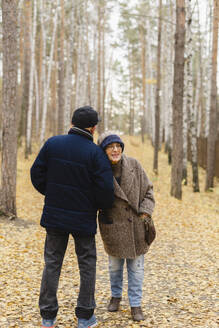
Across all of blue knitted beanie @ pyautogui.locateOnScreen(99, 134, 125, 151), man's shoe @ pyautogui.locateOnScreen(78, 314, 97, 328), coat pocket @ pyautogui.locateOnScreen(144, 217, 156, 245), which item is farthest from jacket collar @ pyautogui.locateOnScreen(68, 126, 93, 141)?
man's shoe @ pyautogui.locateOnScreen(78, 314, 97, 328)

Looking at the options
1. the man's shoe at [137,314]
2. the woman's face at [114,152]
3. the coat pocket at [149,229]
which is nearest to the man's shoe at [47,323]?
the man's shoe at [137,314]

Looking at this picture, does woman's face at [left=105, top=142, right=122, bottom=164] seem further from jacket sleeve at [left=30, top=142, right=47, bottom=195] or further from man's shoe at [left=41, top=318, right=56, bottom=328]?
man's shoe at [left=41, top=318, right=56, bottom=328]

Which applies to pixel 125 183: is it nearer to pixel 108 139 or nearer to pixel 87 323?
pixel 108 139

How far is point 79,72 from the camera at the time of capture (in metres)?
23.2

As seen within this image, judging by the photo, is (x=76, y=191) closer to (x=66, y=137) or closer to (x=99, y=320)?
(x=66, y=137)

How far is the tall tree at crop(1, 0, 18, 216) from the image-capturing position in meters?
7.84

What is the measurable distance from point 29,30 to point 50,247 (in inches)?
662

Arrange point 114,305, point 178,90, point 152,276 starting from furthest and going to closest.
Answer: point 178,90
point 152,276
point 114,305

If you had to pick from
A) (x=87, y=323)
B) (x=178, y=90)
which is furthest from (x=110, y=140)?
(x=178, y=90)

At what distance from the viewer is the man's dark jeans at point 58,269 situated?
3436 mm

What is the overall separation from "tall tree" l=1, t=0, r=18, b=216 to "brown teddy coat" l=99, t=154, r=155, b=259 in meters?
4.68

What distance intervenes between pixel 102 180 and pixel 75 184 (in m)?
0.25

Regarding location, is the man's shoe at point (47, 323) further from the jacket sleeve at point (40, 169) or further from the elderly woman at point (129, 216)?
the jacket sleeve at point (40, 169)

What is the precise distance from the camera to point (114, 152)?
362 centimetres
